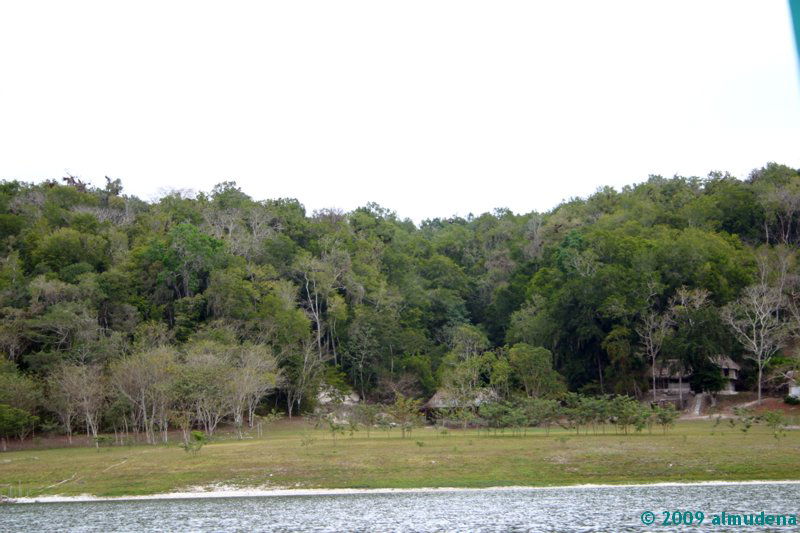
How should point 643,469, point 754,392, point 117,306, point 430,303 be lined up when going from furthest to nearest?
1. point 430,303
2. point 117,306
3. point 754,392
4. point 643,469

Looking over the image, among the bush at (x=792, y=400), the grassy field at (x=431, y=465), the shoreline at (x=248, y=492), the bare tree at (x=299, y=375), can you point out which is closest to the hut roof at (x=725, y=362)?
the bush at (x=792, y=400)

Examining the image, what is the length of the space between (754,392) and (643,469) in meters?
32.9

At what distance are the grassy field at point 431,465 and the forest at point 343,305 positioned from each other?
12.4 metres

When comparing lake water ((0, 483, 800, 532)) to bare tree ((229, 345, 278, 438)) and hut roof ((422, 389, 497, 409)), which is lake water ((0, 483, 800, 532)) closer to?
bare tree ((229, 345, 278, 438))

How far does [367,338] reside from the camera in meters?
78.4

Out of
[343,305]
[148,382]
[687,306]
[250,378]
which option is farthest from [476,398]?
[148,382]

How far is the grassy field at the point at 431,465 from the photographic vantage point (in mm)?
35438

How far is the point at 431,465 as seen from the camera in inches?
1492

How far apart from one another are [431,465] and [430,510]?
8.76m

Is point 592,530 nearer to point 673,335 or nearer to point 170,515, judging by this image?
point 170,515

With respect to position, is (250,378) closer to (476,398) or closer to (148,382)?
(148,382)

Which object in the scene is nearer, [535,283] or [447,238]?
[535,283]

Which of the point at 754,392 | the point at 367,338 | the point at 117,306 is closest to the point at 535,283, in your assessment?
the point at 367,338

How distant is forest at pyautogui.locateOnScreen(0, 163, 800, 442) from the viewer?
5966 centimetres
